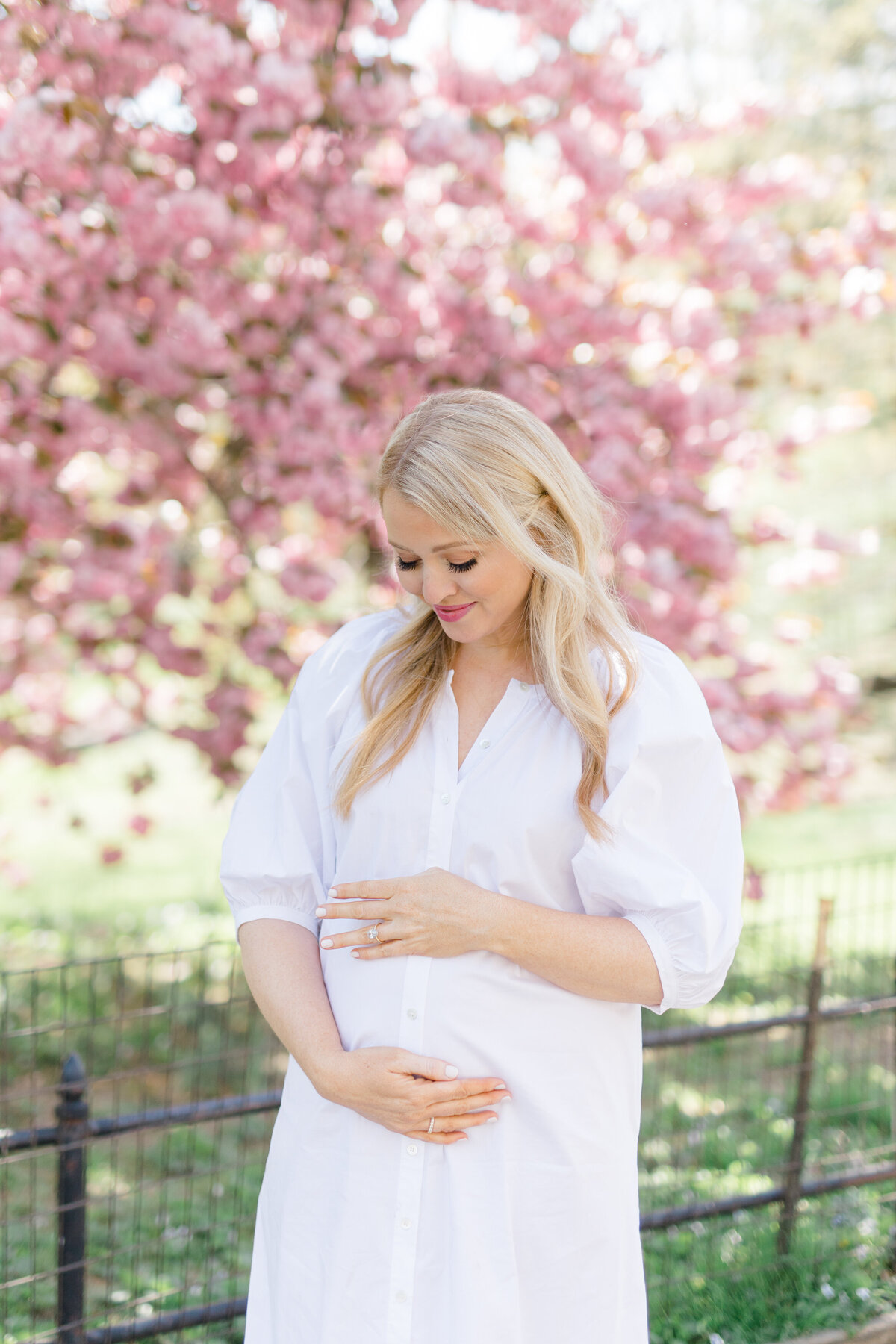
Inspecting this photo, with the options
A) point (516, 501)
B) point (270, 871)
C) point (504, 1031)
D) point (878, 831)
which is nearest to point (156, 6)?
point (516, 501)

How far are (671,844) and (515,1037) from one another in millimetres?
336

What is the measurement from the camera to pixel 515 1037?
1.54 metres

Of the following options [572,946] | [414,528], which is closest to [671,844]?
[572,946]

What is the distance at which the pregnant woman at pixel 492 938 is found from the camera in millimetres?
1493

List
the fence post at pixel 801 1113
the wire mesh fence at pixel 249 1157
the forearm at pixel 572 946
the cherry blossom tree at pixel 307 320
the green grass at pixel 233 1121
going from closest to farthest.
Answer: the forearm at pixel 572 946 → the wire mesh fence at pixel 249 1157 → the green grass at pixel 233 1121 → the fence post at pixel 801 1113 → the cherry blossom tree at pixel 307 320

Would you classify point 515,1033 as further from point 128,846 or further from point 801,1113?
point 128,846

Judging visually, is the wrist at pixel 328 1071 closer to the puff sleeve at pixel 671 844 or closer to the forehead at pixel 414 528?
the puff sleeve at pixel 671 844

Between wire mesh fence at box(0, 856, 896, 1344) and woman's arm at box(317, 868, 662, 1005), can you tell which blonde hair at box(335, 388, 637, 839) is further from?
wire mesh fence at box(0, 856, 896, 1344)

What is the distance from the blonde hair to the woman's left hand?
0.47 ft

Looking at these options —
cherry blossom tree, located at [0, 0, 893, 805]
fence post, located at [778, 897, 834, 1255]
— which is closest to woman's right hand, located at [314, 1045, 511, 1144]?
fence post, located at [778, 897, 834, 1255]

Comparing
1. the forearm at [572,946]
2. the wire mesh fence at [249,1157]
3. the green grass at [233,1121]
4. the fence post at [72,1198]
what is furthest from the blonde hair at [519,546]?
the fence post at [72,1198]

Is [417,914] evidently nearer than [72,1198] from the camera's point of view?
Yes

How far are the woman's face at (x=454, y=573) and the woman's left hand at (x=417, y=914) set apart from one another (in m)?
0.35

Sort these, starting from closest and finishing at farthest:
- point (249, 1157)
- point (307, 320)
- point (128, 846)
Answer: point (307, 320), point (249, 1157), point (128, 846)
